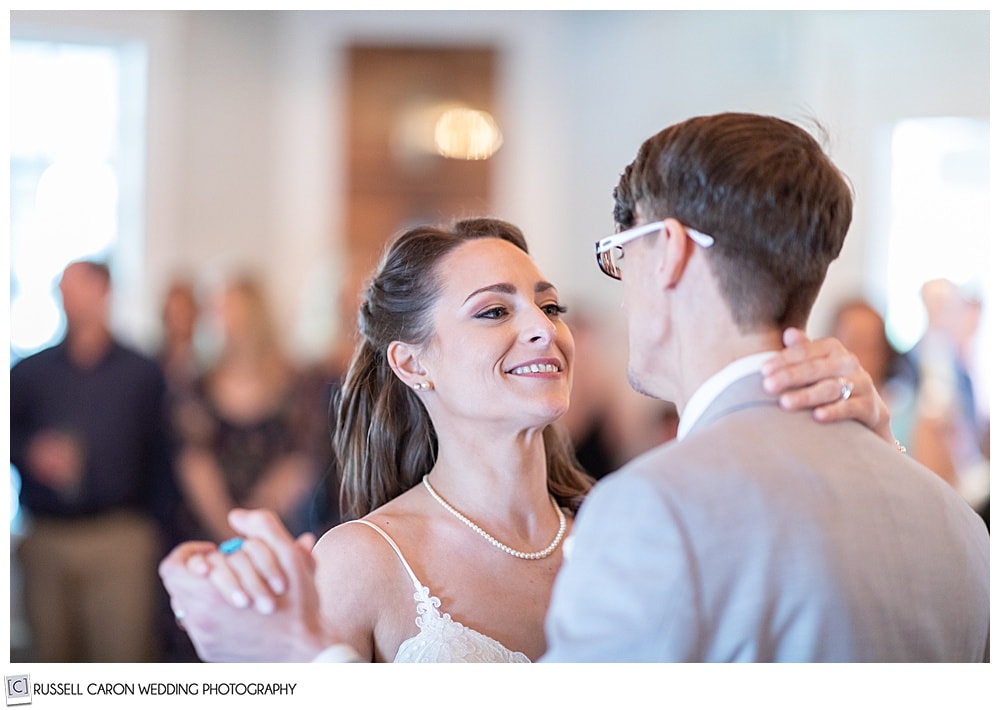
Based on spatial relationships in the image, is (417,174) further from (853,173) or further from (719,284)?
(719,284)

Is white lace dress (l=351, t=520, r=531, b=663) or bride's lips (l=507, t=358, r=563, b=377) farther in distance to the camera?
bride's lips (l=507, t=358, r=563, b=377)

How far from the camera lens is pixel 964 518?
1356 millimetres

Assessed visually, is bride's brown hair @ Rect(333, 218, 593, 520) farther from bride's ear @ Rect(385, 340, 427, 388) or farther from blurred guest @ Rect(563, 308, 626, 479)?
blurred guest @ Rect(563, 308, 626, 479)

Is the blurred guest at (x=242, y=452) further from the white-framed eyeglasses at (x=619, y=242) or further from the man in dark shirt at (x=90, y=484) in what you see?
the white-framed eyeglasses at (x=619, y=242)

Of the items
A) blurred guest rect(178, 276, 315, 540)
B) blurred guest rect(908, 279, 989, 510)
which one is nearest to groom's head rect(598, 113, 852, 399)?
blurred guest rect(908, 279, 989, 510)

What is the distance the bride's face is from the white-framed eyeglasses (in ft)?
1.23

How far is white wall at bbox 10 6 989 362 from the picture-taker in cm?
504

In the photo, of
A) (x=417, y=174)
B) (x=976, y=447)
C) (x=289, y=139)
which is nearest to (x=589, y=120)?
(x=417, y=174)

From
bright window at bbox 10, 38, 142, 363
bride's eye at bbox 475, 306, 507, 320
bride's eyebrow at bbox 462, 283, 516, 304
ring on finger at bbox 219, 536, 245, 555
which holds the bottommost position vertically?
ring on finger at bbox 219, 536, 245, 555

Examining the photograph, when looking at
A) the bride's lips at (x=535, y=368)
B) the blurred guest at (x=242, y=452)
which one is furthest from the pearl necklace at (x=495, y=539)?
the blurred guest at (x=242, y=452)

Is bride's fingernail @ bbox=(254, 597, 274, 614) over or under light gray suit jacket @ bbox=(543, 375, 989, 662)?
under

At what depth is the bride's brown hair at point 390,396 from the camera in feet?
6.53

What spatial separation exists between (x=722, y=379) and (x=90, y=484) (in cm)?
309

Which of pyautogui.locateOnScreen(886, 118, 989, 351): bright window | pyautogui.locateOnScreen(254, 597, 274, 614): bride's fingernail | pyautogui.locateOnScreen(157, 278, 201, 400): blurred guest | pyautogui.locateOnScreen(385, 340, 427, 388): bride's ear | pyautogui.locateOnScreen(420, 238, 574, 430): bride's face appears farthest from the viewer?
pyautogui.locateOnScreen(886, 118, 989, 351): bright window
